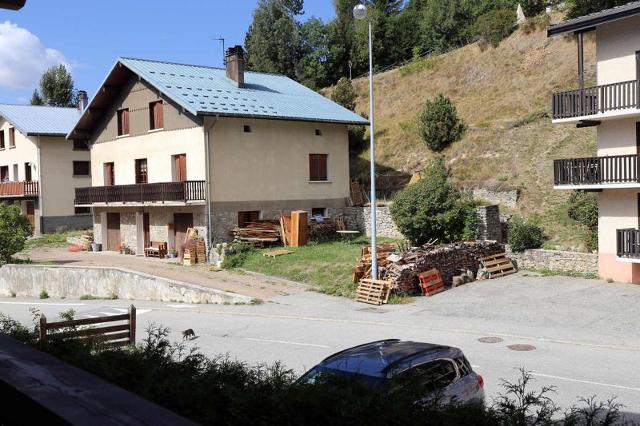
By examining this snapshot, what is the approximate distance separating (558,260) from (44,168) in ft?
120

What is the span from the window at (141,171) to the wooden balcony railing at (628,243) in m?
24.7

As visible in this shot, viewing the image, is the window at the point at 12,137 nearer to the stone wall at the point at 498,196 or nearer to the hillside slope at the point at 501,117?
the hillside slope at the point at 501,117

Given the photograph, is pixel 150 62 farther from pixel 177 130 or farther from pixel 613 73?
pixel 613 73

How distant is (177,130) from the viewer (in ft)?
108

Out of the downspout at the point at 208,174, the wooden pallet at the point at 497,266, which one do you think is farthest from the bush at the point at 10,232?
the wooden pallet at the point at 497,266

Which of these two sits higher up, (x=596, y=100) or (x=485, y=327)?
(x=596, y=100)

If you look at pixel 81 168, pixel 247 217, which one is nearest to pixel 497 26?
pixel 247 217

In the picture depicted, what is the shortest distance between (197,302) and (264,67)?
49301mm

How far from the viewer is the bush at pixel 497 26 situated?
172 feet

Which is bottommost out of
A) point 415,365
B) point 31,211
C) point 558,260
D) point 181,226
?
point 558,260

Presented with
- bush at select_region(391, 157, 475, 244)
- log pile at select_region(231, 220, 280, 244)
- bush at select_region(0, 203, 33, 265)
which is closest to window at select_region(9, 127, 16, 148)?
bush at select_region(0, 203, 33, 265)

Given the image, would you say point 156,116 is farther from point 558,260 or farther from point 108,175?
point 558,260

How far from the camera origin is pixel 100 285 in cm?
2936

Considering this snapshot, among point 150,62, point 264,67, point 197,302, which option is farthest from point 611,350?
point 264,67
